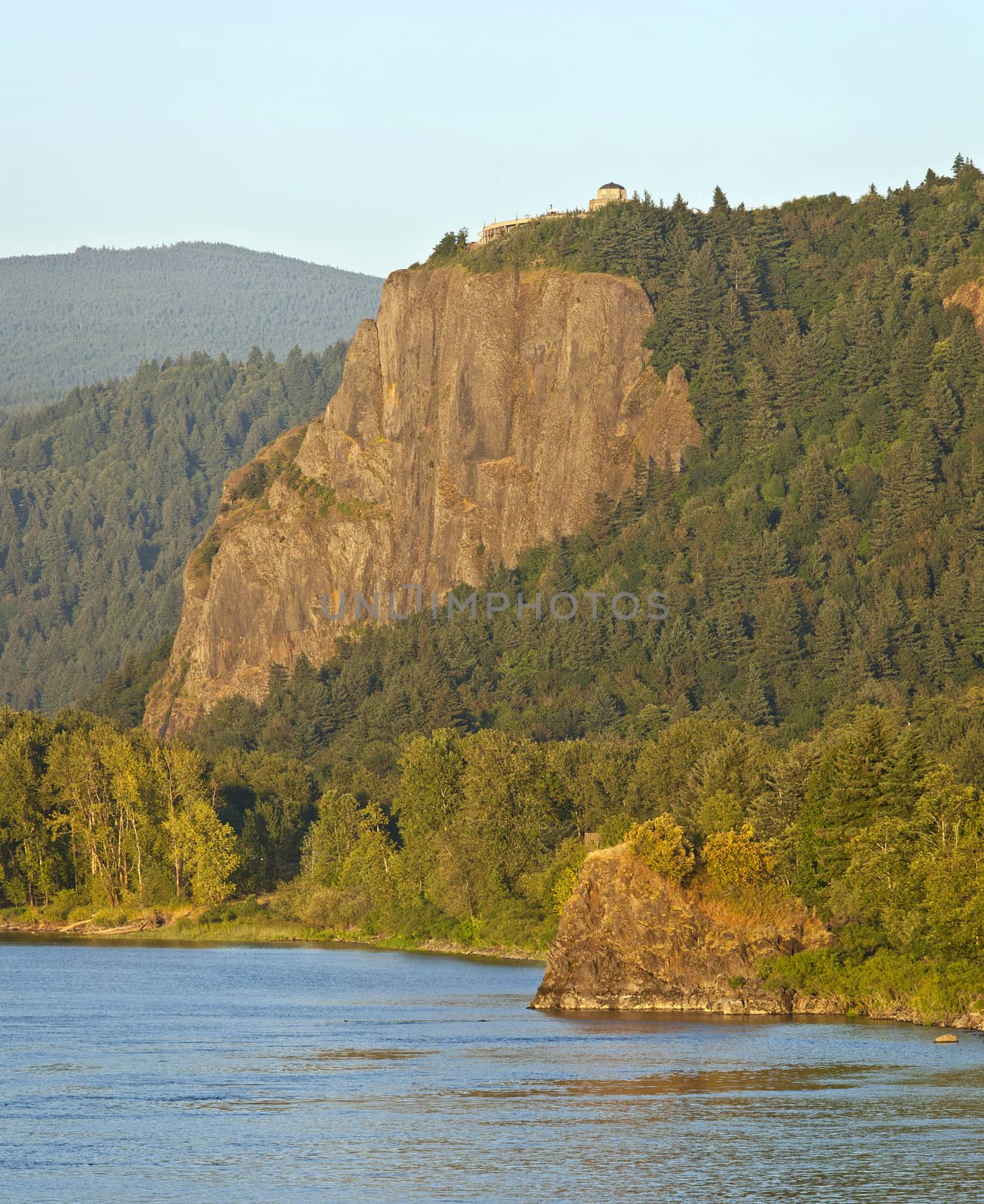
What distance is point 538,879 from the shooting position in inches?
4360

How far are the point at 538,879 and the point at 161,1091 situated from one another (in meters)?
51.0

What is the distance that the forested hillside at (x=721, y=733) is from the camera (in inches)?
3031

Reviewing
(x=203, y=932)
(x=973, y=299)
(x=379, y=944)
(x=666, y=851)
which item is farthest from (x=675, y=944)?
(x=973, y=299)

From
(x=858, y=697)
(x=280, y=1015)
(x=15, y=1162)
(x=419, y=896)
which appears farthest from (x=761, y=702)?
(x=15, y=1162)

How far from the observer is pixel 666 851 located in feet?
250

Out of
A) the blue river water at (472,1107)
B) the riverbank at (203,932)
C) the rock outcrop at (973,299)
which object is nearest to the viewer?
the blue river water at (472,1107)

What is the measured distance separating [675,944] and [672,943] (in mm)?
125

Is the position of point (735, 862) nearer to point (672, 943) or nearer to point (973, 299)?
point (672, 943)

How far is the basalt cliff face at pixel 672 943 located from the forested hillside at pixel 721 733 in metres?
0.97

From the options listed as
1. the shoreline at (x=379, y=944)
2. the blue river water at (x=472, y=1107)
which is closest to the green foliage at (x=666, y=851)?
the shoreline at (x=379, y=944)

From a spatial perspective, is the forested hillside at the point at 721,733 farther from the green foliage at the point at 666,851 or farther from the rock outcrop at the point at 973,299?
the rock outcrop at the point at 973,299

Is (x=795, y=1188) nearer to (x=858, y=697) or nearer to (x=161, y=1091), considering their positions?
(x=161, y=1091)

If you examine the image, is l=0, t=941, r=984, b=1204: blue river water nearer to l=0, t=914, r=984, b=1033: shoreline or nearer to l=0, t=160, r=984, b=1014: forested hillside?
l=0, t=914, r=984, b=1033: shoreline

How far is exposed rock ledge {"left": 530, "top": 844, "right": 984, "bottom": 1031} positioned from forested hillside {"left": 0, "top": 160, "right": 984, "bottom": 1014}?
0.94 m
